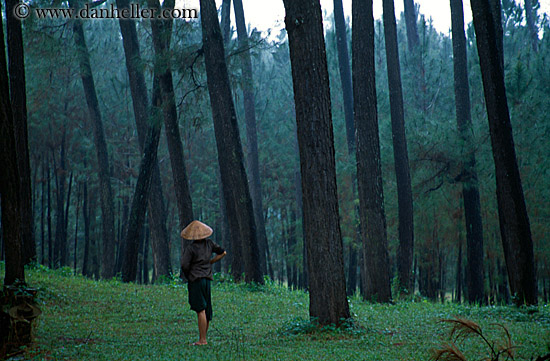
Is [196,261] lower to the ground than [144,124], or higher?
lower

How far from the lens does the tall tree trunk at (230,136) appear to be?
1462 centimetres

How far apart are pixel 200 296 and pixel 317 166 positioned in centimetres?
259

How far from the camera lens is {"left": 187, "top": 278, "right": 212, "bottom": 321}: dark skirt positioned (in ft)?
24.6

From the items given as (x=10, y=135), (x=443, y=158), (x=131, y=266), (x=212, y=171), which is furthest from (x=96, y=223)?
(x=10, y=135)

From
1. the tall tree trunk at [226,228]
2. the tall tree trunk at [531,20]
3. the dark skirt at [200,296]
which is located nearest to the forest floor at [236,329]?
the dark skirt at [200,296]

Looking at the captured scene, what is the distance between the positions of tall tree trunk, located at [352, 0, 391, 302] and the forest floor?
159cm

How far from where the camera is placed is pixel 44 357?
251 inches

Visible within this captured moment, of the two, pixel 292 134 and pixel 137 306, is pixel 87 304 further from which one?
pixel 292 134

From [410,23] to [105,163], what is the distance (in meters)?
15.5

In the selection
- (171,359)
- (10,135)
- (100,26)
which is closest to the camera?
(171,359)

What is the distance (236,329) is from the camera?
873 centimetres

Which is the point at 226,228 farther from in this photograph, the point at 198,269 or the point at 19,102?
the point at 198,269

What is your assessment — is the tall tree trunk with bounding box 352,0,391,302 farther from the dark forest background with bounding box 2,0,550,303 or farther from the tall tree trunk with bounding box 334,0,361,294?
the tall tree trunk with bounding box 334,0,361,294

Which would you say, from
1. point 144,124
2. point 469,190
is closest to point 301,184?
point 469,190
